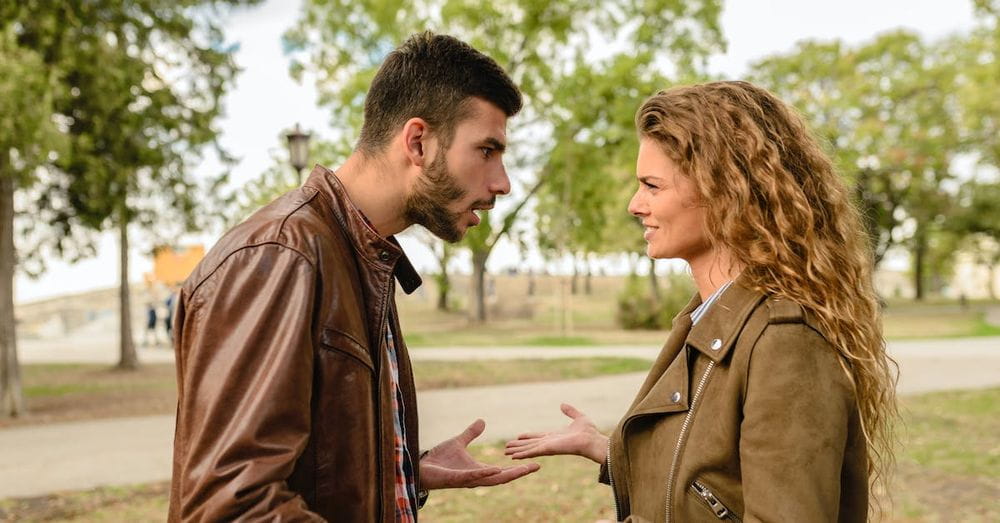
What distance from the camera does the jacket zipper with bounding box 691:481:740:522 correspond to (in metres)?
1.88

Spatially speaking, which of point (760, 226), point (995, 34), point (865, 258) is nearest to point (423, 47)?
point (760, 226)

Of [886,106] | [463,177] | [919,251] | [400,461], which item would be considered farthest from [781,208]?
[919,251]

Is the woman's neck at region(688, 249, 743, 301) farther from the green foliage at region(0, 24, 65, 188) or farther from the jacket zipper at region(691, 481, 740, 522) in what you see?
the green foliage at region(0, 24, 65, 188)

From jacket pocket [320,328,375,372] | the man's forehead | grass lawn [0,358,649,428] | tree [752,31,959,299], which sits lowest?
grass lawn [0,358,649,428]

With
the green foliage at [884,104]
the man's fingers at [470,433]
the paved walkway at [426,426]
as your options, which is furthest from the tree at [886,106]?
the man's fingers at [470,433]

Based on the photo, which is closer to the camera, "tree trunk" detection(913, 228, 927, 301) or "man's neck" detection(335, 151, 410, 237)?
"man's neck" detection(335, 151, 410, 237)

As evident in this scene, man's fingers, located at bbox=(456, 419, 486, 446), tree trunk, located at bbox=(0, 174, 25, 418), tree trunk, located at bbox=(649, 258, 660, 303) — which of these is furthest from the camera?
tree trunk, located at bbox=(649, 258, 660, 303)

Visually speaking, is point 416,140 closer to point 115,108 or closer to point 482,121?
point 482,121

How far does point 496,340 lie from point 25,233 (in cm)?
1461

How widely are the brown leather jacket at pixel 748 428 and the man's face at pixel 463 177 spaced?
2.23 ft

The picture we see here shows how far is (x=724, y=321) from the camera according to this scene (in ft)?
6.48

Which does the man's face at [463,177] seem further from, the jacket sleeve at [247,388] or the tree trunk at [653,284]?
the tree trunk at [653,284]

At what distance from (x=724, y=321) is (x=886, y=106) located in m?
41.2

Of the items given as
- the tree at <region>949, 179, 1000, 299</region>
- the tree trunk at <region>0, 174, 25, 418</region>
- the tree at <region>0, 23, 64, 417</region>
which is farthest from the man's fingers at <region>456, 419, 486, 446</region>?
the tree at <region>949, 179, 1000, 299</region>
